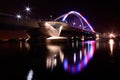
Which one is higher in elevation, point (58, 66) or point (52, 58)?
point (52, 58)

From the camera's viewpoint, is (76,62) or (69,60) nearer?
(76,62)

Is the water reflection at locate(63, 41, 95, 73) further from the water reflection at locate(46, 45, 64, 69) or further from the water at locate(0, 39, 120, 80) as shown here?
the water reflection at locate(46, 45, 64, 69)

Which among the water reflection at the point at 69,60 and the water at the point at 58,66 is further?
the water reflection at the point at 69,60

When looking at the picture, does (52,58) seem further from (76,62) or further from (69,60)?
(76,62)

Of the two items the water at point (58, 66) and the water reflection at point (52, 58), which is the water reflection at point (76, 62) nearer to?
the water at point (58, 66)

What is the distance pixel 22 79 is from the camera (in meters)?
12.2

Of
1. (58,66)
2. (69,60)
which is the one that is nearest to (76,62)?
(69,60)

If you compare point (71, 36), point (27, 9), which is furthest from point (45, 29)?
point (71, 36)

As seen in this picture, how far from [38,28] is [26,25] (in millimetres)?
7125

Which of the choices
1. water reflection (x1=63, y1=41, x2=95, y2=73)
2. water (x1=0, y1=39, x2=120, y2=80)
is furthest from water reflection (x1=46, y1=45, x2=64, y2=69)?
water reflection (x1=63, y1=41, x2=95, y2=73)

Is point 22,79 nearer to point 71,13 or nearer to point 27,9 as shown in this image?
point 27,9

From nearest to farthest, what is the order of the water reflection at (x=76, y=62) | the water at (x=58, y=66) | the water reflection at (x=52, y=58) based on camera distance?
the water at (x=58, y=66), the water reflection at (x=76, y=62), the water reflection at (x=52, y=58)

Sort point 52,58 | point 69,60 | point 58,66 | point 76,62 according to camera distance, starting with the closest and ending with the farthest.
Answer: point 58,66
point 76,62
point 69,60
point 52,58

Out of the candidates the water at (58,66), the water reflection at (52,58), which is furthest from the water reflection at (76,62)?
the water reflection at (52,58)
